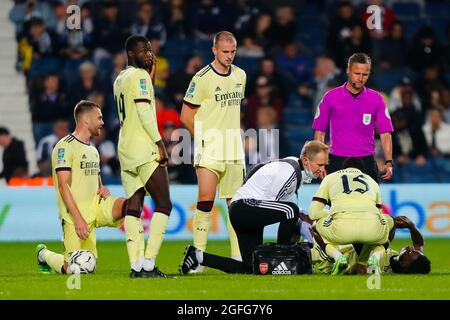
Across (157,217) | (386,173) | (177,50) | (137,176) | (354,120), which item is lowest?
(157,217)

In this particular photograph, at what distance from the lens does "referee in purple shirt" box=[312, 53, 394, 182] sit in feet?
42.4

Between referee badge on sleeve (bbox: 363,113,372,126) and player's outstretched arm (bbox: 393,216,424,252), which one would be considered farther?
referee badge on sleeve (bbox: 363,113,372,126)

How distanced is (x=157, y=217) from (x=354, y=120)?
8.86 ft

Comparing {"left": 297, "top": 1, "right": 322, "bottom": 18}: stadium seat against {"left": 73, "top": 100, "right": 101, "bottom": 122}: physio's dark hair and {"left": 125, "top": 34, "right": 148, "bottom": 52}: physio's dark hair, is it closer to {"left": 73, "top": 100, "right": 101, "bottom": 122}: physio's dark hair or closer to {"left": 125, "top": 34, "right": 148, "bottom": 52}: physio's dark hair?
{"left": 73, "top": 100, "right": 101, "bottom": 122}: physio's dark hair

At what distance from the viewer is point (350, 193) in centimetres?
1162

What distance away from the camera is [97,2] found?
863 inches

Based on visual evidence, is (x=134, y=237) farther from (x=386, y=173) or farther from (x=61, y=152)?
(x=386, y=173)

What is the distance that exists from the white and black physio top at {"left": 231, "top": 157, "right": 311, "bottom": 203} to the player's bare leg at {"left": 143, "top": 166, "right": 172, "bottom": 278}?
2.91 ft

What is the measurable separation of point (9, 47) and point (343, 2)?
18.8ft

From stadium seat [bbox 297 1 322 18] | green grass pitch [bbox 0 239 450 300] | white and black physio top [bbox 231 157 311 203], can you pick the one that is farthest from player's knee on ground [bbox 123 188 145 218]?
stadium seat [bbox 297 1 322 18]

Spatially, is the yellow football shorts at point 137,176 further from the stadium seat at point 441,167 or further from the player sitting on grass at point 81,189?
the stadium seat at point 441,167

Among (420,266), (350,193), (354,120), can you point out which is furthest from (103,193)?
(420,266)
